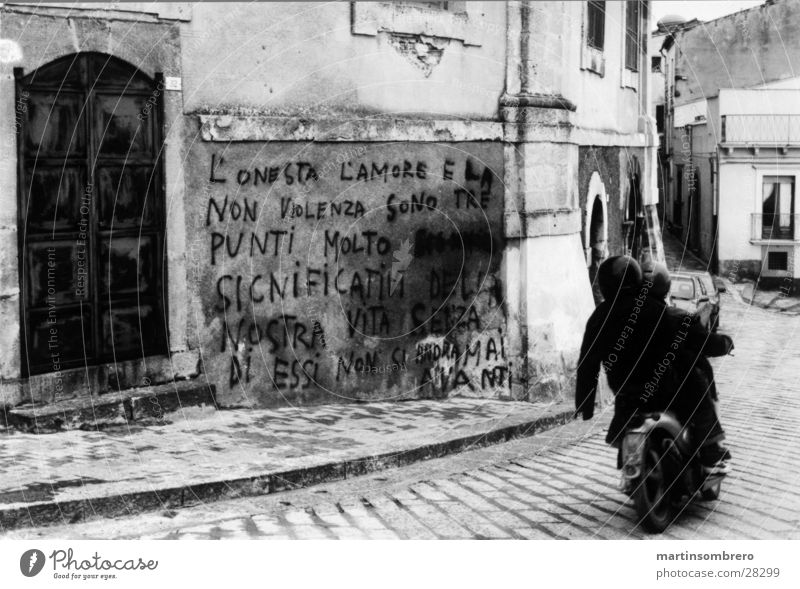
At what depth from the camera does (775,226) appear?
21.4 metres

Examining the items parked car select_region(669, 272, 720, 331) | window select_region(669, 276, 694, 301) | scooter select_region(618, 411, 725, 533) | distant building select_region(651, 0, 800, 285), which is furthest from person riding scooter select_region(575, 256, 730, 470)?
distant building select_region(651, 0, 800, 285)

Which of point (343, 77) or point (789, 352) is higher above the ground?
point (343, 77)

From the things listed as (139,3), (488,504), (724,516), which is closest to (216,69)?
(139,3)

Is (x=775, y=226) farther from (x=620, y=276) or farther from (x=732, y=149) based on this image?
(x=620, y=276)

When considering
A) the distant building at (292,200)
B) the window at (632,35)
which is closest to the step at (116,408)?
the distant building at (292,200)

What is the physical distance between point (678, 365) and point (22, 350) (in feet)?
14.7

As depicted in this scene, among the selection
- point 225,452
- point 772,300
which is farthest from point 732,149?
point 225,452

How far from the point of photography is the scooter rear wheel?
19.7ft

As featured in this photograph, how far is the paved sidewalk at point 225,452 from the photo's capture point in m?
6.48

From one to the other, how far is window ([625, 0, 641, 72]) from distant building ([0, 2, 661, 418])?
10.00 ft

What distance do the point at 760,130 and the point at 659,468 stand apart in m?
17.0

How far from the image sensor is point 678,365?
6180 mm

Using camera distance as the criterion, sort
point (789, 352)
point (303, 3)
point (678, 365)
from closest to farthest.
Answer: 1. point (678, 365)
2. point (303, 3)
3. point (789, 352)

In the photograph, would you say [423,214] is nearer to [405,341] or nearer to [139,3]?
[405,341]
